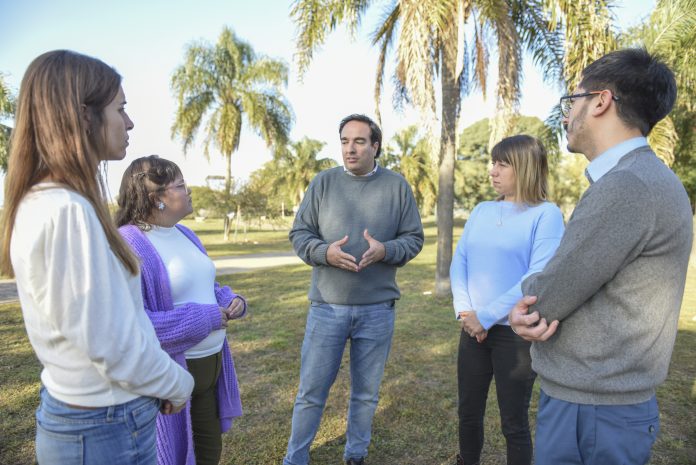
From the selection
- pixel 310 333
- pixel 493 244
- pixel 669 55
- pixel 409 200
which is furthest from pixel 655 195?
pixel 669 55

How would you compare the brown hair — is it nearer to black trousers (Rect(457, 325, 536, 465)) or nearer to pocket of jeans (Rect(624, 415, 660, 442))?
black trousers (Rect(457, 325, 536, 465))

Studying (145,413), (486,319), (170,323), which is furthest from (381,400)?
(145,413)

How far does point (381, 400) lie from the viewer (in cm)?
439

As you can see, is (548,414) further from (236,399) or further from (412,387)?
(412,387)

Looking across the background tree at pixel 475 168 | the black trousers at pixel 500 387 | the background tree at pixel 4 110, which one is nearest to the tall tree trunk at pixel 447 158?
the black trousers at pixel 500 387

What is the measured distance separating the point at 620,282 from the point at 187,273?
6.18ft

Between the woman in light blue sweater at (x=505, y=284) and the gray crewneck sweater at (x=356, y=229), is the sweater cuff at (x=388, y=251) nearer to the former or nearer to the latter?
the gray crewneck sweater at (x=356, y=229)

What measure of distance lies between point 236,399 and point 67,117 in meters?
1.86

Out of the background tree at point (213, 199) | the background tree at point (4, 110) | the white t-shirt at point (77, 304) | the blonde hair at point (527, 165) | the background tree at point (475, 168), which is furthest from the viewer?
the background tree at point (475, 168)

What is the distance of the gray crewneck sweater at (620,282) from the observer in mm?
1530

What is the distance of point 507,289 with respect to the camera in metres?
2.86

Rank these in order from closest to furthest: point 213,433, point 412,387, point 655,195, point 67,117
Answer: point 67,117
point 655,195
point 213,433
point 412,387

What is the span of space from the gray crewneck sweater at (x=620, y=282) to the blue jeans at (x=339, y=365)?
5.23 ft

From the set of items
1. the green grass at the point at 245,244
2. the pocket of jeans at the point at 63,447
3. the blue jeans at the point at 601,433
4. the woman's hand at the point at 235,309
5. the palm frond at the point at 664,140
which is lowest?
the green grass at the point at 245,244
